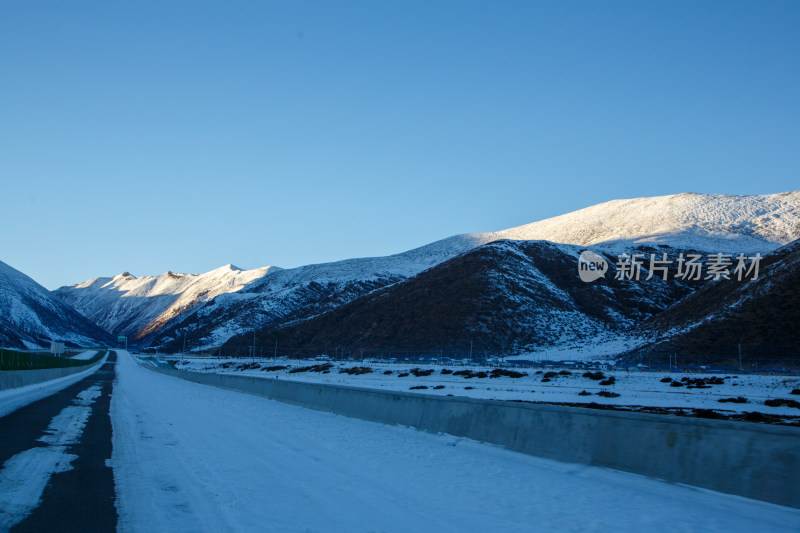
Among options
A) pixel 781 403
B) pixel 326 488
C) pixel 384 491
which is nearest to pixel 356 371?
pixel 781 403

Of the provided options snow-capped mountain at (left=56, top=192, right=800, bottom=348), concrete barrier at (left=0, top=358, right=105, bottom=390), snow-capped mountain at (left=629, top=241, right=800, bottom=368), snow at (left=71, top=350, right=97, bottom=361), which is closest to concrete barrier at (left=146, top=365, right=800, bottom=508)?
concrete barrier at (left=0, top=358, right=105, bottom=390)

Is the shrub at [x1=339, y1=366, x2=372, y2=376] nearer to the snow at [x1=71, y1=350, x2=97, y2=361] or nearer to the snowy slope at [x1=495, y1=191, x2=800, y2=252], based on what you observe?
the snow at [x1=71, y1=350, x2=97, y2=361]

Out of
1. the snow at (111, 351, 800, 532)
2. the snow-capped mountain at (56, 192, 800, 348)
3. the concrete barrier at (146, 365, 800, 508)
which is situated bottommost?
the snow at (111, 351, 800, 532)

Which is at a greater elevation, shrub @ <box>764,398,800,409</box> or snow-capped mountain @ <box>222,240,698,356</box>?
snow-capped mountain @ <box>222,240,698,356</box>

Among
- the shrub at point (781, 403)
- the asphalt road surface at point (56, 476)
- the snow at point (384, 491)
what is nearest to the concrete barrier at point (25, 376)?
the asphalt road surface at point (56, 476)

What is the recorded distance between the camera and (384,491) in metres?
8.34

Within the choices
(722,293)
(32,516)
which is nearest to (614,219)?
(722,293)

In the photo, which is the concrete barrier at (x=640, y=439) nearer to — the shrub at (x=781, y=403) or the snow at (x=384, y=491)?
the snow at (x=384, y=491)

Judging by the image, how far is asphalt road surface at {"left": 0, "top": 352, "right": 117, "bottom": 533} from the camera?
631 cm

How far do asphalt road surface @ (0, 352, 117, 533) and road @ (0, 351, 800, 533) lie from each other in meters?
0.02

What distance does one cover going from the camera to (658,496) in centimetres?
788

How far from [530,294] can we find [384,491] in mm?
86667

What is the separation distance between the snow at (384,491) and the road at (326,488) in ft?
0.07

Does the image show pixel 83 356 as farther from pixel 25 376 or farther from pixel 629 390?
pixel 629 390
